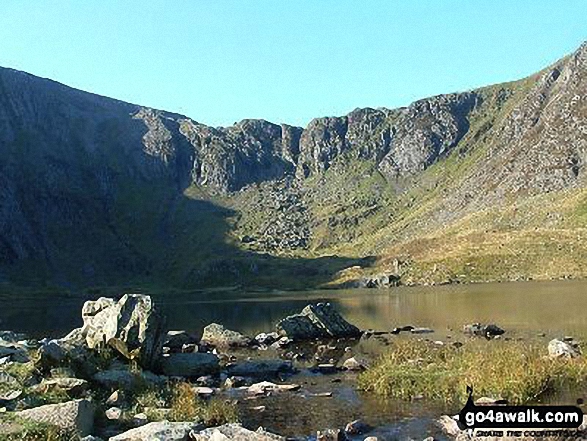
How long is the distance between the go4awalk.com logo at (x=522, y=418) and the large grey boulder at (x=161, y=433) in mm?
10637

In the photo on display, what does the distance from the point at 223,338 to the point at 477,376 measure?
132 feet

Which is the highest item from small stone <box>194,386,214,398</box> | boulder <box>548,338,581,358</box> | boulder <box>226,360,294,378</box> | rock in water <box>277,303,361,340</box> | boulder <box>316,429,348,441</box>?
boulder <box>548,338,581,358</box>

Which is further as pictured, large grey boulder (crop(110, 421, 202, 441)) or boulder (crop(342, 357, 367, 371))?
boulder (crop(342, 357, 367, 371))

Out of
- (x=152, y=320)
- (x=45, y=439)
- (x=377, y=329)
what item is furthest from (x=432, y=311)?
(x=45, y=439)

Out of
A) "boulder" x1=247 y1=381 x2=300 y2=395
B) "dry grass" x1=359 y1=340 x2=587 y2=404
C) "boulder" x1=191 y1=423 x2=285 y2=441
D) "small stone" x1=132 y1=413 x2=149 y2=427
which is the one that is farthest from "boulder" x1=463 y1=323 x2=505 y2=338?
"boulder" x1=191 y1=423 x2=285 y2=441

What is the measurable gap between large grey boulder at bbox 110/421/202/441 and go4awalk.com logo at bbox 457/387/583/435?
10637mm

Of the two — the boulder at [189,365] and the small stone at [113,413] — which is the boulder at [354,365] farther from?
the small stone at [113,413]

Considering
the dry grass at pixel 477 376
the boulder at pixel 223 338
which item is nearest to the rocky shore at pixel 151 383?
the dry grass at pixel 477 376

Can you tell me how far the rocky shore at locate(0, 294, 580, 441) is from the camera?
79.2ft

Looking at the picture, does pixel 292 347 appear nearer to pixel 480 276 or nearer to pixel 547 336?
pixel 547 336

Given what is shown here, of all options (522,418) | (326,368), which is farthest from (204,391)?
(522,418)

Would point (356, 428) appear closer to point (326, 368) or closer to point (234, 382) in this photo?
point (234, 382)

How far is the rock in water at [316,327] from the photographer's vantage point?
7050 centimetres

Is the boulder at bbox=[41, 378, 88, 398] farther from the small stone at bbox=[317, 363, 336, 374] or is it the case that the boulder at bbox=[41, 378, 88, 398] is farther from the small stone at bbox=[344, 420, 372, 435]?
the small stone at bbox=[317, 363, 336, 374]
